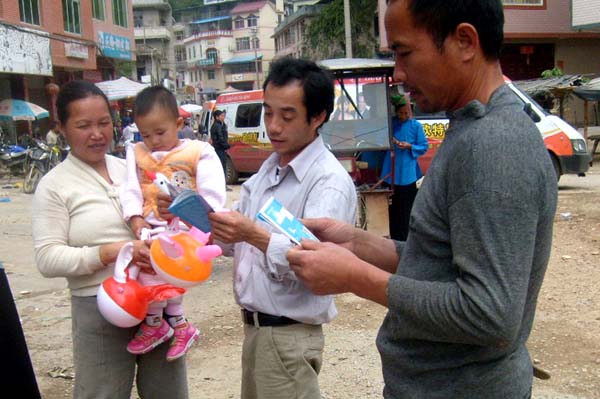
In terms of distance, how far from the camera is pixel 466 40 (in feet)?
4.25

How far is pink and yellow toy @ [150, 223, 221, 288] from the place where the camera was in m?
1.99

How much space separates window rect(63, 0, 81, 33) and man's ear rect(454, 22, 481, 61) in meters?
24.3

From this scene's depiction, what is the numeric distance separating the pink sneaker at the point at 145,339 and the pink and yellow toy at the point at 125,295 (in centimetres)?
18

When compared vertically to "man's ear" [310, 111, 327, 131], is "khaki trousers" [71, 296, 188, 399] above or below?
below

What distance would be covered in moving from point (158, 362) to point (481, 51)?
1.93m

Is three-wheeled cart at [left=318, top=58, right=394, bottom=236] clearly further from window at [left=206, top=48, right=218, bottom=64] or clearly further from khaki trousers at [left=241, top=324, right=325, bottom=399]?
window at [left=206, top=48, right=218, bottom=64]

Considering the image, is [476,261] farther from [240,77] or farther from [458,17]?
[240,77]

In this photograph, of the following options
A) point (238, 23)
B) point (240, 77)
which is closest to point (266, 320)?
point (240, 77)

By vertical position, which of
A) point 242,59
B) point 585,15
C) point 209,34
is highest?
point 209,34

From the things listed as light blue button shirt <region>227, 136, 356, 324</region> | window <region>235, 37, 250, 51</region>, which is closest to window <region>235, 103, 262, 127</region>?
light blue button shirt <region>227, 136, 356, 324</region>

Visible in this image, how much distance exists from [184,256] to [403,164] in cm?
497

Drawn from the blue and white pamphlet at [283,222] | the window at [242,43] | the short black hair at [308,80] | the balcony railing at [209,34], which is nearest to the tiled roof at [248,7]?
the balcony railing at [209,34]

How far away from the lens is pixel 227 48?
282ft

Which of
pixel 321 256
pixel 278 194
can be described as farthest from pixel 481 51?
pixel 278 194
